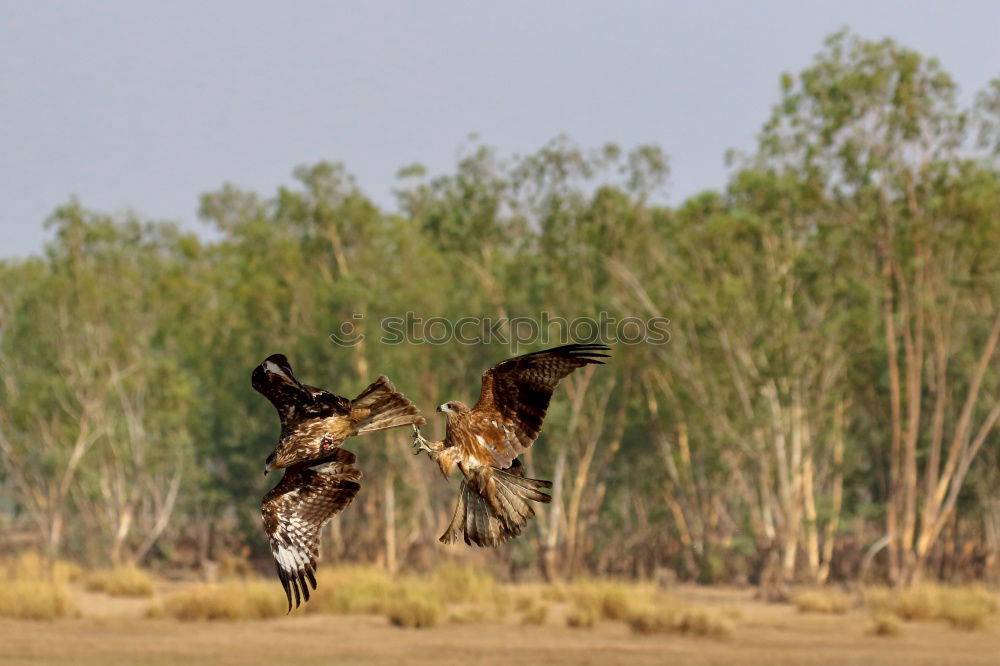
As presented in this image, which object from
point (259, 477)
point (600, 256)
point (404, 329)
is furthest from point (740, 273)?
point (259, 477)


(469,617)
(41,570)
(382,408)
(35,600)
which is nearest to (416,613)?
(469,617)

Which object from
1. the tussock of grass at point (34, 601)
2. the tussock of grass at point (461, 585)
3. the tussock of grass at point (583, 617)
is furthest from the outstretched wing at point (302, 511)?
the tussock of grass at point (34, 601)

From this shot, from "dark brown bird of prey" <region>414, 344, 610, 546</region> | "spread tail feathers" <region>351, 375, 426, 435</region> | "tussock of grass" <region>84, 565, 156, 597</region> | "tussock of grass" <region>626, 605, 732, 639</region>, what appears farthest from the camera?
"tussock of grass" <region>84, 565, 156, 597</region>

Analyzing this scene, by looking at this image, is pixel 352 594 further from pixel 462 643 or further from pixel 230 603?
pixel 462 643

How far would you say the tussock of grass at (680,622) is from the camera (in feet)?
89.9

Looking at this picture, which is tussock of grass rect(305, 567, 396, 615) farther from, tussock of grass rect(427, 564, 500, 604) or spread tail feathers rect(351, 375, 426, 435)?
spread tail feathers rect(351, 375, 426, 435)

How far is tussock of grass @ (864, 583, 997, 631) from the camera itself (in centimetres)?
2844

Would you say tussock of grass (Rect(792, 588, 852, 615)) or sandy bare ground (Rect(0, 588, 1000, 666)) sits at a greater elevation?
tussock of grass (Rect(792, 588, 852, 615))

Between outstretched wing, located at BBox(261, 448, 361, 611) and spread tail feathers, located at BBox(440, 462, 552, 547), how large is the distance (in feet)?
1.89

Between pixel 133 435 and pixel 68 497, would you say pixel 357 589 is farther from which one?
pixel 68 497

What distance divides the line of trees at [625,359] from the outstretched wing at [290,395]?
2579 centimetres

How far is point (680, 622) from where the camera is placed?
90.6 feet

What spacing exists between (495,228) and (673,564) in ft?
37.1

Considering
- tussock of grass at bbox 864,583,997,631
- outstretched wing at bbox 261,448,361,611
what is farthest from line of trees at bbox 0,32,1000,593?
outstretched wing at bbox 261,448,361,611
